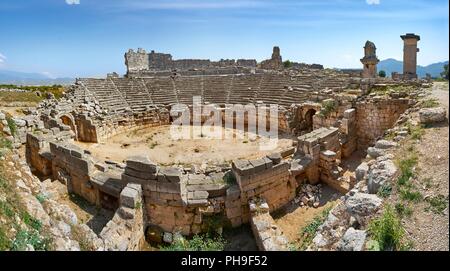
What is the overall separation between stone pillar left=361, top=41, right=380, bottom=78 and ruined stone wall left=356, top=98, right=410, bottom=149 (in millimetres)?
7096

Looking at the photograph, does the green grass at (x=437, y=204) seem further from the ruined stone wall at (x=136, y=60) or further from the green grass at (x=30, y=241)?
the ruined stone wall at (x=136, y=60)

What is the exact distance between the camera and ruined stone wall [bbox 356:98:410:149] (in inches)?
547

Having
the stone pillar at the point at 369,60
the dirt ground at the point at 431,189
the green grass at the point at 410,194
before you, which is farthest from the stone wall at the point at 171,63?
the green grass at the point at 410,194

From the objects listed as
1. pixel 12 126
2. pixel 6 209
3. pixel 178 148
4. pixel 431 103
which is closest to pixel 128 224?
pixel 6 209

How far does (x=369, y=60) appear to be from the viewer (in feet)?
67.1

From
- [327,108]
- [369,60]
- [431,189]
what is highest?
[369,60]

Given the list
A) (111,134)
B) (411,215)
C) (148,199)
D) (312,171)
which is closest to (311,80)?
(312,171)

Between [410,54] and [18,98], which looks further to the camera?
[18,98]

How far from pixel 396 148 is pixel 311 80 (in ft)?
46.2

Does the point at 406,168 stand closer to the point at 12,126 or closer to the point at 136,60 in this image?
the point at 12,126

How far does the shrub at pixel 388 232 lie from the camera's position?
4.31 meters

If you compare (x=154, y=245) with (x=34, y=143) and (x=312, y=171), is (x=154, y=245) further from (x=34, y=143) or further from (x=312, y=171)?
(x=34, y=143)

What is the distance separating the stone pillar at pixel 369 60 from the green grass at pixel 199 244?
17185 millimetres

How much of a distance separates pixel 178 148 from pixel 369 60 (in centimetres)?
1386
